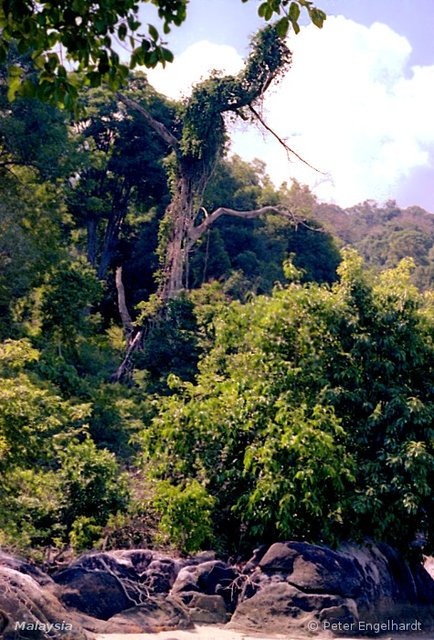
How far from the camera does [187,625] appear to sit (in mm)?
8781

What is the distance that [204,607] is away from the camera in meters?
9.35

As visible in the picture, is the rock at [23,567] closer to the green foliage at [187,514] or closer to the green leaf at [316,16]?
the green foliage at [187,514]

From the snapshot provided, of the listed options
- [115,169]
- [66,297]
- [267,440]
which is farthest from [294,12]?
[115,169]

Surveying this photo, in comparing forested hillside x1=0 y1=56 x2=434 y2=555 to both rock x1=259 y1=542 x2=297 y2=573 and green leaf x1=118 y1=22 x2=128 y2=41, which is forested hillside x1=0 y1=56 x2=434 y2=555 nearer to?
rock x1=259 y1=542 x2=297 y2=573

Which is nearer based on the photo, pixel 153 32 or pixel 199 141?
pixel 153 32

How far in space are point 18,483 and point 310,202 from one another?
29.7 m

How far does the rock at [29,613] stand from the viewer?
716 centimetres

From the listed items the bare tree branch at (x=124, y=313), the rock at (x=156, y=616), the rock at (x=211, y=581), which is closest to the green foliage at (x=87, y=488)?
the rock at (x=211, y=581)

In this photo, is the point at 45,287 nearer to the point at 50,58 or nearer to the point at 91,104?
the point at 91,104

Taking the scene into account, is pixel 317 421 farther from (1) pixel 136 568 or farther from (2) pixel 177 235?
(2) pixel 177 235

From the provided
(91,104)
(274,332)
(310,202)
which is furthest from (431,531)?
(310,202)

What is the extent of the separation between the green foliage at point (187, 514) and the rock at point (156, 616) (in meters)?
1.27

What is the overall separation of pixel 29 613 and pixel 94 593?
1677 millimetres

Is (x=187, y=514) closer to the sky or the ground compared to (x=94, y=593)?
closer to the sky
